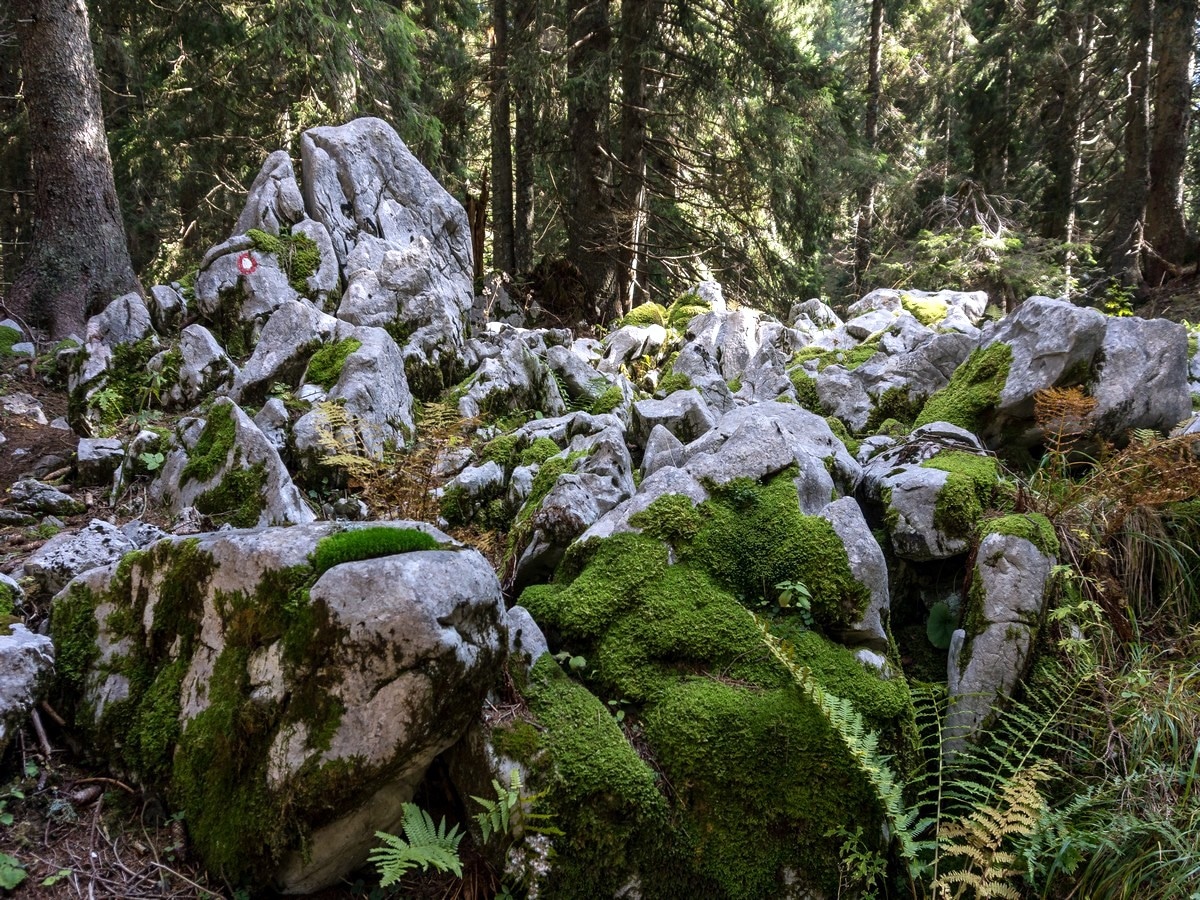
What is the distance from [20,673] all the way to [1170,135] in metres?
17.9

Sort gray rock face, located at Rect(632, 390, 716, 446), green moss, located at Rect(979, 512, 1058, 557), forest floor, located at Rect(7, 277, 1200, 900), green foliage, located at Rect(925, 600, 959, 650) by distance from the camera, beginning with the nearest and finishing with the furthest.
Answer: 1. forest floor, located at Rect(7, 277, 1200, 900)
2. green moss, located at Rect(979, 512, 1058, 557)
3. green foliage, located at Rect(925, 600, 959, 650)
4. gray rock face, located at Rect(632, 390, 716, 446)

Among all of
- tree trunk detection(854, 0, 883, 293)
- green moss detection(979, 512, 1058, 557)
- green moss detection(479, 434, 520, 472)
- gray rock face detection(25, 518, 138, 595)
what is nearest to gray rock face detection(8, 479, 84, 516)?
gray rock face detection(25, 518, 138, 595)

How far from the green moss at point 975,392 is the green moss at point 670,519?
2.55 metres

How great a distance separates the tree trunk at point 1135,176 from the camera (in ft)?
43.8

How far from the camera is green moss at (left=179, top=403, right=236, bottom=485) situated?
16.4ft

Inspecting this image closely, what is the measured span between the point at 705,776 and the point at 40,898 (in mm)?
2556

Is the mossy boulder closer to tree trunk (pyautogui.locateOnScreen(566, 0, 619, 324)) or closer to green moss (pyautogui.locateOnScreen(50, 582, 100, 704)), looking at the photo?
green moss (pyautogui.locateOnScreen(50, 582, 100, 704))

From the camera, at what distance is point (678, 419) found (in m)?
5.50

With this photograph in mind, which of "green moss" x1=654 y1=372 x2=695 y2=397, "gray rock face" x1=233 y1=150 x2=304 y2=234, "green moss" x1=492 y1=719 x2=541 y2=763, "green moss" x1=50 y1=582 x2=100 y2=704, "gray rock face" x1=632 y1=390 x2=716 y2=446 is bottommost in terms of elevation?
"green moss" x1=492 y1=719 x2=541 y2=763

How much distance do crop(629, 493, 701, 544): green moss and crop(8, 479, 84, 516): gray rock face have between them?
4.27 meters

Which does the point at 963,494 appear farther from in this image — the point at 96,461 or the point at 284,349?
the point at 96,461

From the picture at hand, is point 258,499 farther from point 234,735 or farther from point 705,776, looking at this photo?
point 705,776

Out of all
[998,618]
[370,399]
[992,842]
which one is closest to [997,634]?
[998,618]

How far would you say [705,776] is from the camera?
9.70 ft
